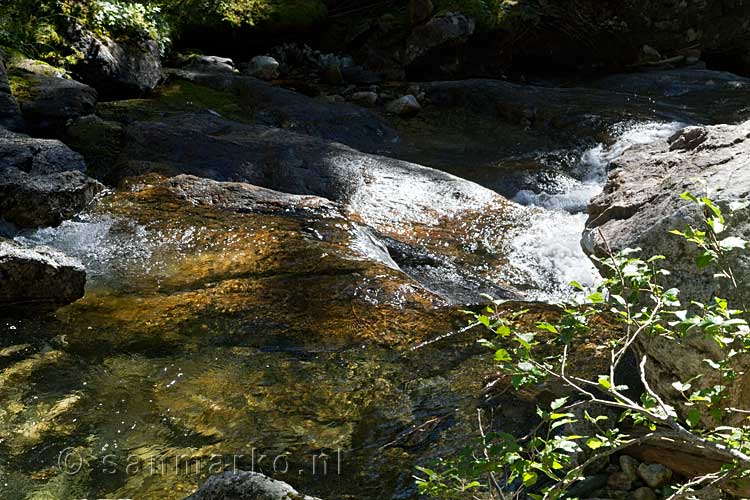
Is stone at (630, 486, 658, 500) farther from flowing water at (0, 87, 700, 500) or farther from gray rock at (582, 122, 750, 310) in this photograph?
gray rock at (582, 122, 750, 310)

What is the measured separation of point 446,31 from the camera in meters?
11.8

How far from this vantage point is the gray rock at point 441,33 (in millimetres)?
11820

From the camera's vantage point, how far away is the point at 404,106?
966cm

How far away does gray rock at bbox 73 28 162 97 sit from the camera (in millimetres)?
8539

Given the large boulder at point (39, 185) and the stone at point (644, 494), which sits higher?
the large boulder at point (39, 185)

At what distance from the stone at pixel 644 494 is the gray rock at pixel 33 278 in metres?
3.11

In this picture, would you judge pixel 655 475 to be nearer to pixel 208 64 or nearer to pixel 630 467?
pixel 630 467

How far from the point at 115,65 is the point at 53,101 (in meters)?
1.98

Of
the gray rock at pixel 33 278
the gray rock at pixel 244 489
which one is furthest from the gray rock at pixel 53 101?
the gray rock at pixel 244 489

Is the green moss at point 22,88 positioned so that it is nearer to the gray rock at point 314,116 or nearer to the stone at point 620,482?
the gray rock at point 314,116

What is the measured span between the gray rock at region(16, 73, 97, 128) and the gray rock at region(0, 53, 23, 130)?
0.52 feet

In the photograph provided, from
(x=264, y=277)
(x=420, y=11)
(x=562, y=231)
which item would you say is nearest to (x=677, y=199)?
(x=264, y=277)

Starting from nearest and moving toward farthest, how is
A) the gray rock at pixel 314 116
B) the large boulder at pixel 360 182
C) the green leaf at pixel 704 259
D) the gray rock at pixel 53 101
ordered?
the green leaf at pixel 704 259, the large boulder at pixel 360 182, the gray rock at pixel 53 101, the gray rock at pixel 314 116

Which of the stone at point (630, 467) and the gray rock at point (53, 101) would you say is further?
the gray rock at point (53, 101)
